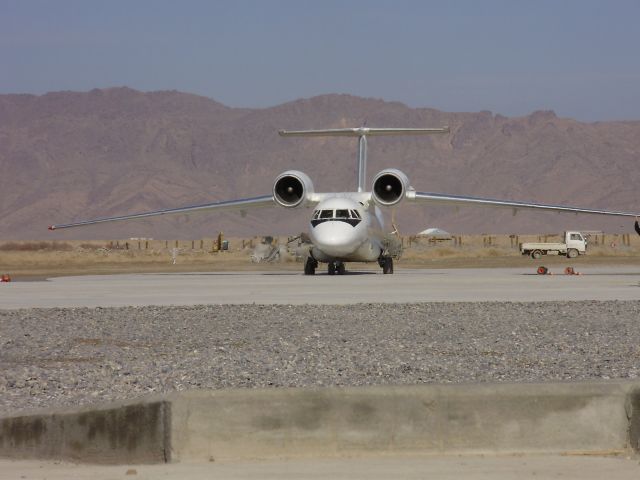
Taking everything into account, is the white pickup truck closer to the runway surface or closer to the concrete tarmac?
the runway surface

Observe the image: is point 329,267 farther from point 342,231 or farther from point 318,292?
point 318,292

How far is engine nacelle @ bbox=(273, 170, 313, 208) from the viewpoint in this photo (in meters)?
35.9

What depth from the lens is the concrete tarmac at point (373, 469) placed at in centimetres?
591

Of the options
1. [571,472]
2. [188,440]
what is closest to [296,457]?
[188,440]

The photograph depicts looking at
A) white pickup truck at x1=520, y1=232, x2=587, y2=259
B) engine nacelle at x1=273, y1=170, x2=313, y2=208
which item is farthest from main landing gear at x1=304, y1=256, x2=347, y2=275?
white pickup truck at x1=520, y1=232, x2=587, y2=259

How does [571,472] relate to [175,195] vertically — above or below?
below

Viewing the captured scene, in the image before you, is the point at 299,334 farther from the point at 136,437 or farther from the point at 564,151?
the point at 564,151

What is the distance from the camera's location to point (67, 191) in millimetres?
191250

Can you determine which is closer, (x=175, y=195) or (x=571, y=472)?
(x=571, y=472)

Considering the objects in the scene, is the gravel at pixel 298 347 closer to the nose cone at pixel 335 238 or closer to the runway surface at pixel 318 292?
the runway surface at pixel 318 292

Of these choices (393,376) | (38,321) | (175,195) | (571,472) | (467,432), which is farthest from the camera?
(175,195)

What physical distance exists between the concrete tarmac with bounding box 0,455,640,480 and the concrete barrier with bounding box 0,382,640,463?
0.08 metres

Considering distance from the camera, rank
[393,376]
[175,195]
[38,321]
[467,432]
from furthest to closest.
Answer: [175,195] < [38,321] < [393,376] < [467,432]

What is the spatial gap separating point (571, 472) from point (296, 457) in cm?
146
